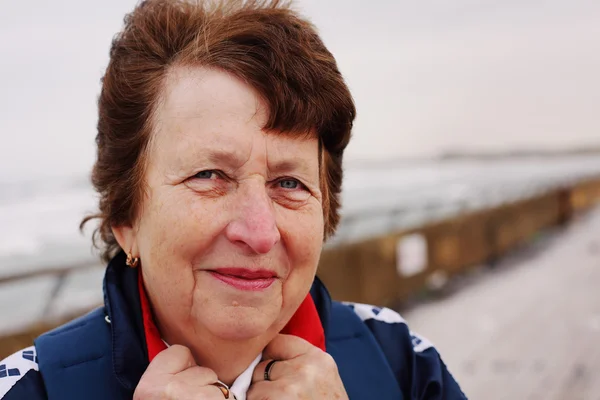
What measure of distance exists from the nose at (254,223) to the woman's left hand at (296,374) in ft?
1.01

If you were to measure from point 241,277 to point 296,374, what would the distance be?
0.90 feet

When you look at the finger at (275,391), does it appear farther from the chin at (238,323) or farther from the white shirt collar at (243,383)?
the chin at (238,323)

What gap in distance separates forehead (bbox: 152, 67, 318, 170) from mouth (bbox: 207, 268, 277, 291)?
0.25 metres

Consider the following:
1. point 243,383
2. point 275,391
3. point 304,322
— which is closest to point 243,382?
point 243,383

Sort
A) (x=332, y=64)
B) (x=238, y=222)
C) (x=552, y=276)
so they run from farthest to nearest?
(x=552, y=276)
(x=332, y=64)
(x=238, y=222)

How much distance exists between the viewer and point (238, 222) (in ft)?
4.23

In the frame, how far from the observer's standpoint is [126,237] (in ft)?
4.99

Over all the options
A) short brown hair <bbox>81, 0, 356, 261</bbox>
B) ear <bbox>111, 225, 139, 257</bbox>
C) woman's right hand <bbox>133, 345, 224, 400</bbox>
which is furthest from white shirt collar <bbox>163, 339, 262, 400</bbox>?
short brown hair <bbox>81, 0, 356, 261</bbox>

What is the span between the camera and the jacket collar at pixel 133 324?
1363 mm

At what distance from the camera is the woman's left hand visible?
136cm

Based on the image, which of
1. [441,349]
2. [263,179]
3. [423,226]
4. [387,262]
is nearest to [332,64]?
[263,179]

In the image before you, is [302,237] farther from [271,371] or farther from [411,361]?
[411,361]

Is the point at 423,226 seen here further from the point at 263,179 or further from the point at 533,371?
the point at 263,179

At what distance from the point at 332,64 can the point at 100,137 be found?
627 mm
